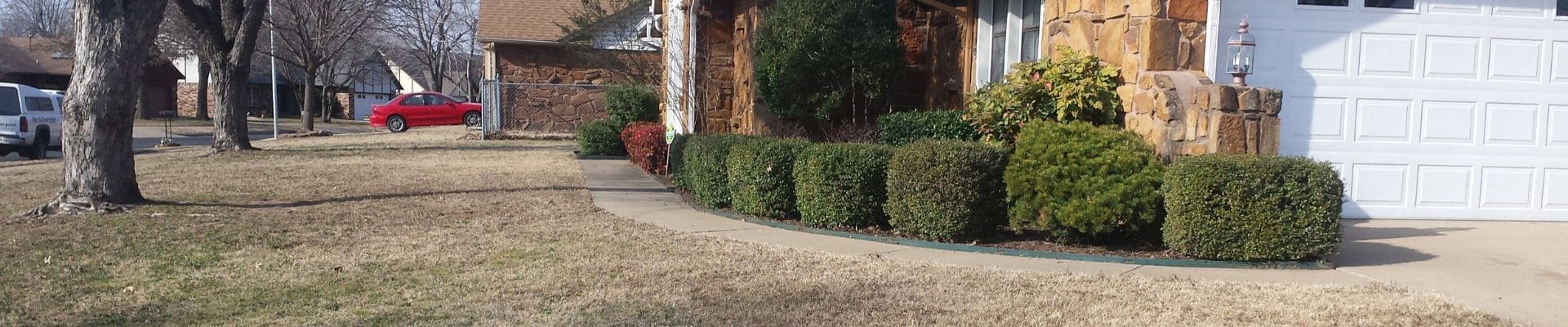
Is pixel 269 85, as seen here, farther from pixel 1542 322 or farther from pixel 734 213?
pixel 1542 322

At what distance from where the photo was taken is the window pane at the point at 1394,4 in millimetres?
8914

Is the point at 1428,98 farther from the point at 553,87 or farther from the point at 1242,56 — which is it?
the point at 553,87

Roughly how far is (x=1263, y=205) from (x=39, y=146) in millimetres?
20141

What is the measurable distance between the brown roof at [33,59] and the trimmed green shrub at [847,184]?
40349mm

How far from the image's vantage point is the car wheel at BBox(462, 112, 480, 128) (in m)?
31.6

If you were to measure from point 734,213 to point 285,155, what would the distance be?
11.0m

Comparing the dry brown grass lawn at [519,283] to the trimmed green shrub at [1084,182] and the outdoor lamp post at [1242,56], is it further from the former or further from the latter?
the outdoor lamp post at [1242,56]

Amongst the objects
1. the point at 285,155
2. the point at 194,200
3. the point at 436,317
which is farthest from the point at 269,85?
the point at 436,317

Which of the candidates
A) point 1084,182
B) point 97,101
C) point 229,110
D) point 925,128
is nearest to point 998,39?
point 925,128

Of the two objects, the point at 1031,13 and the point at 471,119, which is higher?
the point at 1031,13

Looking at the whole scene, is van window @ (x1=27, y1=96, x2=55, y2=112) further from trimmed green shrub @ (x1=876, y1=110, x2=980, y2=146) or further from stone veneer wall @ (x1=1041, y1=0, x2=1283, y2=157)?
stone veneer wall @ (x1=1041, y1=0, x2=1283, y2=157)

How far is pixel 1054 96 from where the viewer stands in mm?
8578

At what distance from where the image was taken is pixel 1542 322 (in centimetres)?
534

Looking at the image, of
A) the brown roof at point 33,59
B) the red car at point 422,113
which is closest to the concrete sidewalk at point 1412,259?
the red car at point 422,113
